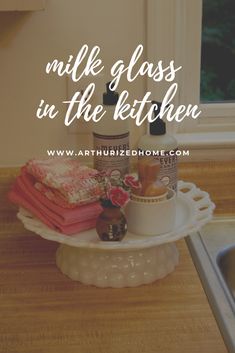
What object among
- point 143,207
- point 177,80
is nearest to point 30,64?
point 177,80

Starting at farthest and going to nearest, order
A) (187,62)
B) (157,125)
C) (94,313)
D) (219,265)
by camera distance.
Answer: (187,62), (219,265), (157,125), (94,313)

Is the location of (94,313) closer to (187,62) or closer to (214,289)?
(214,289)

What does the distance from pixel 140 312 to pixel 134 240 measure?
0.39 ft

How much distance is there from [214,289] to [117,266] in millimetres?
161

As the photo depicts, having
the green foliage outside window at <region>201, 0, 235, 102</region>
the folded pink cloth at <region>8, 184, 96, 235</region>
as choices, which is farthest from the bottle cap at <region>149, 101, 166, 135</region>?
the green foliage outside window at <region>201, 0, 235, 102</region>

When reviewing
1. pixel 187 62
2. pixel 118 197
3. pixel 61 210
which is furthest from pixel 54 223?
pixel 187 62

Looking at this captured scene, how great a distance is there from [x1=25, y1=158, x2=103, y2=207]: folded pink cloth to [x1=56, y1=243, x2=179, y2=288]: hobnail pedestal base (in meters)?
0.09

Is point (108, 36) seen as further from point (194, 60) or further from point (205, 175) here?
point (205, 175)

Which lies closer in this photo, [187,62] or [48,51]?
[48,51]

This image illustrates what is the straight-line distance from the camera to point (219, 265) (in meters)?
1.19

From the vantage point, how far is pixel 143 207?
1031mm

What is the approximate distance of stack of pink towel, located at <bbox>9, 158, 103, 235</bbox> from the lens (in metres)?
1.03

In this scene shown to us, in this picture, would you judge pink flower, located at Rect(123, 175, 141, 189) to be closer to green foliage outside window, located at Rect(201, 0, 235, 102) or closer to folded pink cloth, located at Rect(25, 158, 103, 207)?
folded pink cloth, located at Rect(25, 158, 103, 207)

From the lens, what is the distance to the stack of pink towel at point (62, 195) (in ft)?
3.38
